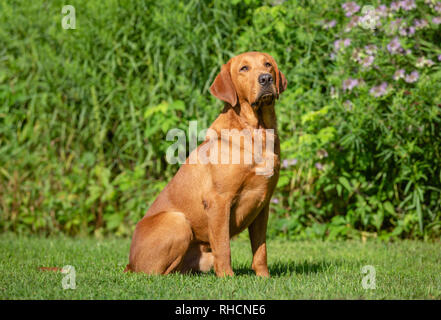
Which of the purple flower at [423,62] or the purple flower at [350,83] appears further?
the purple flower at [350,83]

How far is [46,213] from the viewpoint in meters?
7.46

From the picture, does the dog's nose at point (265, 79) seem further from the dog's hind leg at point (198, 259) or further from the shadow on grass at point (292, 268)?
the shadow on grass at point (292, 268)

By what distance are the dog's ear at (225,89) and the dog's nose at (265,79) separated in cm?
23

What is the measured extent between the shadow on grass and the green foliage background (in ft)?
5.54

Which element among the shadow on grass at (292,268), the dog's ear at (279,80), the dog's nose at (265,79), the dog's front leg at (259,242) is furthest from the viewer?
the shadow on grass at (292,268)

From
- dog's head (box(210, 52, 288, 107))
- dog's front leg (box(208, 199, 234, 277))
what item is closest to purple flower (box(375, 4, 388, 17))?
dog's head (box(210, 52, 288, 107))

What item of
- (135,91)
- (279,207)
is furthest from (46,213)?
(279,207)

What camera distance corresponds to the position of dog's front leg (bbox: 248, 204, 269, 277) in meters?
4.02

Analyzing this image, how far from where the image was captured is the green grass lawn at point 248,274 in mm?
3201

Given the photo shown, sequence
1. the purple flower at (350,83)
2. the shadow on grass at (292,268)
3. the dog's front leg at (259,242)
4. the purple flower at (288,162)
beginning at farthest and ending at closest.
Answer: the purple flower at (288,162) < the purple flower at (350,83) < the shadow on grass at (292,268) < the dog's front leg at (259,242)

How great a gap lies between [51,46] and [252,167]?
5.16 m

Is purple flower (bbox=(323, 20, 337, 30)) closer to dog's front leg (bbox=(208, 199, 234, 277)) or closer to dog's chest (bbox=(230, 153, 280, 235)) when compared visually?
dog's chest (bbox=(230, 153, 280, 235))

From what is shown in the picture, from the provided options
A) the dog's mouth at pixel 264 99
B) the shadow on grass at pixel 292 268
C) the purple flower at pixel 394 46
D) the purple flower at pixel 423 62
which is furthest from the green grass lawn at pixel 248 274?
the purple flower at pixel 394 46
